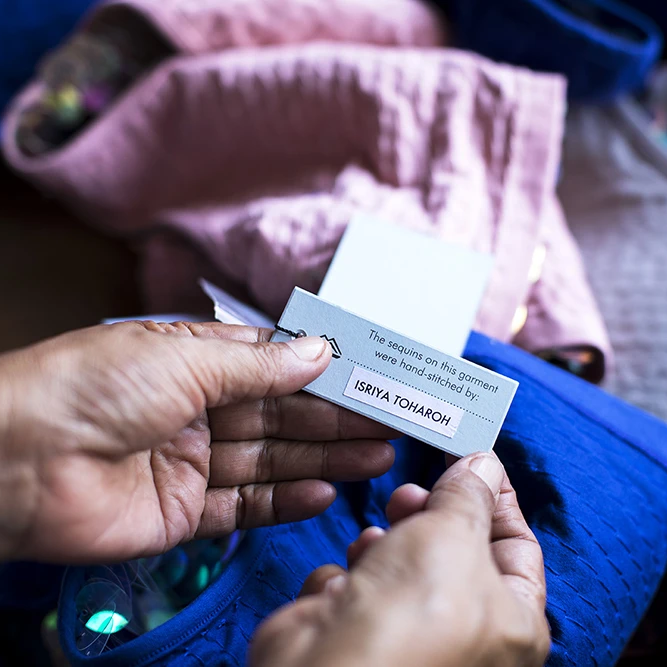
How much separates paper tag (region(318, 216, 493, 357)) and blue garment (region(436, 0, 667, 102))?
17.4 inches

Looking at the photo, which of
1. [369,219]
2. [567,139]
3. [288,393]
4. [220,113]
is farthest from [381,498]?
[567,139]

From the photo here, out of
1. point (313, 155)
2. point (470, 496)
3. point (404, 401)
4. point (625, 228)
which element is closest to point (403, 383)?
A: point (404, 401)

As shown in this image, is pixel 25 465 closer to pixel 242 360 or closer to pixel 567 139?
pixel 242 360

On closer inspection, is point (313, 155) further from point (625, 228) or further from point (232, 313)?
point (625, 228)

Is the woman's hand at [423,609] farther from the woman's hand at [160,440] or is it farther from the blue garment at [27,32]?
the blue garment at [27,32]

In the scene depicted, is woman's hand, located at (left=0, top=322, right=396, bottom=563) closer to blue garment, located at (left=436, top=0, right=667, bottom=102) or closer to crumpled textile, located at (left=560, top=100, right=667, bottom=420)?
crumpled textile, located at (left=560, top=100, right=667, bottom=420)

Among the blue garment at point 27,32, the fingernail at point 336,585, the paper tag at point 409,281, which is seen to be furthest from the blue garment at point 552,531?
the blue garment at point 27,32

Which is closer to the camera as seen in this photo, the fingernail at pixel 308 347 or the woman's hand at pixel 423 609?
the woman's hand at pixel 423 609

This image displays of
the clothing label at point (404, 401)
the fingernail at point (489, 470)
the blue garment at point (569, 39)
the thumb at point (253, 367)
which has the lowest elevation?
the fingernail at point (489, 470)

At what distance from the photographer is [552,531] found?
1.75 feet

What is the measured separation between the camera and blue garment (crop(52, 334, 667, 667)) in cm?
51

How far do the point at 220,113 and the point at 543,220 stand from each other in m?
0.48

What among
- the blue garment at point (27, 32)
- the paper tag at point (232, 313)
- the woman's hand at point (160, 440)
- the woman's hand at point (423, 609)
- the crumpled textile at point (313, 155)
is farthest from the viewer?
the blue garment at point (27, 32)

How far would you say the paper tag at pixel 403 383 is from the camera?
1.69 feet
